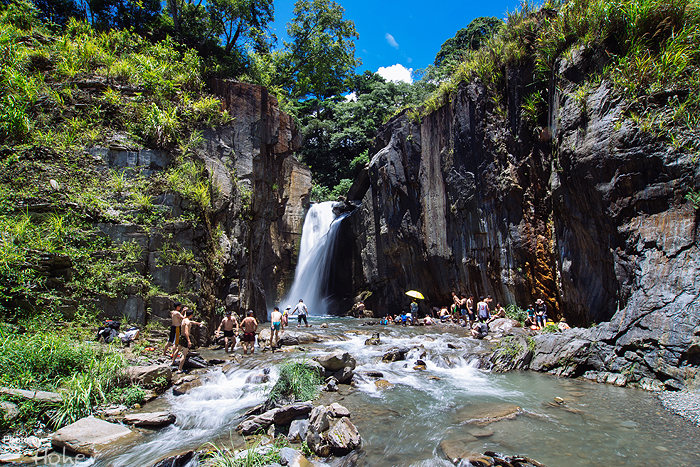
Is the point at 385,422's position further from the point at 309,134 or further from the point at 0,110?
the point at 309,134

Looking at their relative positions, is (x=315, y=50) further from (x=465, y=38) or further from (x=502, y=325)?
(x=502, y=325)

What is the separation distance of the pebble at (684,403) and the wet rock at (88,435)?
27.8 feet

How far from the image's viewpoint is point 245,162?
50.0ft

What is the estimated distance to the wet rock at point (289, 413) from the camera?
5637mm

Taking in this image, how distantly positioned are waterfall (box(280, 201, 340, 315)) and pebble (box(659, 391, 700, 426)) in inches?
810

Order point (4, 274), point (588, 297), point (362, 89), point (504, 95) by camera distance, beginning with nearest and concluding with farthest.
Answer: point (4, 274)
point (588, 297)
point (504, 95)
point (362, 89)

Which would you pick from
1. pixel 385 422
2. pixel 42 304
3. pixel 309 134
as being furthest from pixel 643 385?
pixel 309 134

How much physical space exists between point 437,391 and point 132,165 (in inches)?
443

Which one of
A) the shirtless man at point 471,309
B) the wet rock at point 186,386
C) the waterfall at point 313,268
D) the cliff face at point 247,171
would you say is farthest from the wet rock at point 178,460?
the waterfall at point 313,268

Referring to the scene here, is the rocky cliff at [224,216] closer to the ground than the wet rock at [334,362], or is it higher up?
higher up

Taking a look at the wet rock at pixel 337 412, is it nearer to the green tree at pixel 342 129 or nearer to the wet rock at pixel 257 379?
the wet rock at pixel 257 379

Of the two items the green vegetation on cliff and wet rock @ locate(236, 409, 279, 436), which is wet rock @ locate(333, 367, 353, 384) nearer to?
wet rock @ locate(236, 409, 279, 436)

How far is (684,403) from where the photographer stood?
5.83 m

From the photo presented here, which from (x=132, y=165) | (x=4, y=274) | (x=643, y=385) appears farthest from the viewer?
(x=132, y=165)
